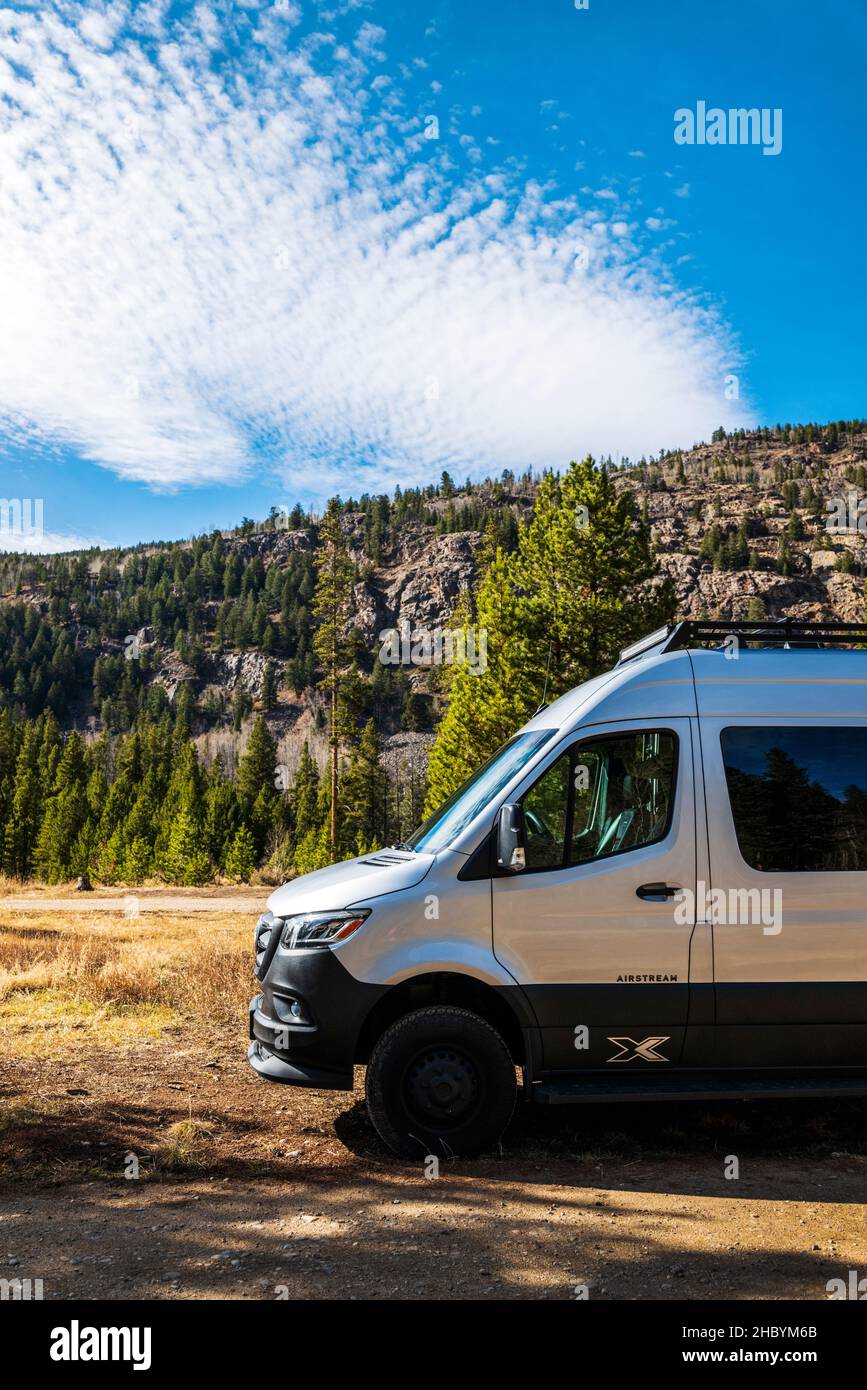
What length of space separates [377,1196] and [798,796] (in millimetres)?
3413

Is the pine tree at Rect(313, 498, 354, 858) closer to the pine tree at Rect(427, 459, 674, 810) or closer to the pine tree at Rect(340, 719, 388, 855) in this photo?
the pine tree at Rect(340, 719, 388, 855)

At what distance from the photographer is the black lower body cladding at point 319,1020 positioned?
5359 millimetres

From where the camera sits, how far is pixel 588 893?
18.0 feet

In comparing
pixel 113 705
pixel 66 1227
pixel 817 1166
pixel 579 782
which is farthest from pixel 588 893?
pixel 113 705

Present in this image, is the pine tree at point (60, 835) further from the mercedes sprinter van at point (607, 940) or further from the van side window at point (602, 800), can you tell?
the van side window at point (602, 800)

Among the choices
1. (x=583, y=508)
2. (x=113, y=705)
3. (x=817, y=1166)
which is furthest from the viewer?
(x=113, y=705)

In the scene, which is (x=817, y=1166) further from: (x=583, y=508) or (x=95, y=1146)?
(x=583, y=508)

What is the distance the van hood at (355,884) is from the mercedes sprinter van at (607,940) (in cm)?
2

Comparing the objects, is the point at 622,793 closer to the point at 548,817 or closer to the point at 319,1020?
the point at 548,817

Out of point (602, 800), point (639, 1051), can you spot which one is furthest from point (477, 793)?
point (639, 1051)

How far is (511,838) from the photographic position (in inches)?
208

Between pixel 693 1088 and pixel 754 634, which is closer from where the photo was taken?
pixel 693 1088

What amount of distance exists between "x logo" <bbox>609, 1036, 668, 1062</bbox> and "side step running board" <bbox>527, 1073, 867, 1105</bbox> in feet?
0.36
